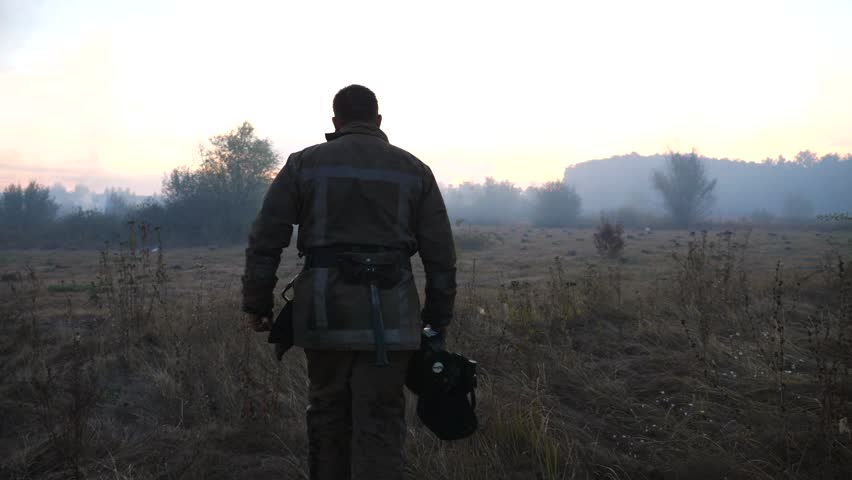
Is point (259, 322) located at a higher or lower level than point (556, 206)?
lower

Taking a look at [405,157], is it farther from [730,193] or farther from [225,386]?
[730,193]

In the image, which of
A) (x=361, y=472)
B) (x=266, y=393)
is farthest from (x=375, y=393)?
(x=266, y=393)

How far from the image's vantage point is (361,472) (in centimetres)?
205

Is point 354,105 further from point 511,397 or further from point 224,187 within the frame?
point 224,187

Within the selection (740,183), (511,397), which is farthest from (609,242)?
(740,183)

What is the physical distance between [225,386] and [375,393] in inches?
77.2

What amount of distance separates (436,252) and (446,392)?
61 centimetres

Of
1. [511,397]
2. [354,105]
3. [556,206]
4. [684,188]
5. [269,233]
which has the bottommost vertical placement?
[511,397]

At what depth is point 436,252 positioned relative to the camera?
2316mm

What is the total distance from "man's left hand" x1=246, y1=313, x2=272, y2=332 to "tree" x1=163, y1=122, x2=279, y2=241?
31.1 m

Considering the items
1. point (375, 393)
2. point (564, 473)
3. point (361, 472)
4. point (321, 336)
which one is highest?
point (321, 336)

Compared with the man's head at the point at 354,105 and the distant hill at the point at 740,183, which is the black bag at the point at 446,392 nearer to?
the man's head at the point at 354,105

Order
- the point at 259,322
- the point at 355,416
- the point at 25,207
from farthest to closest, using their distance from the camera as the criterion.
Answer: the point at 25,207
the point at 259,322
the point at 355,416

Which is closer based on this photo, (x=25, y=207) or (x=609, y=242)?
(x=609, y=242)
